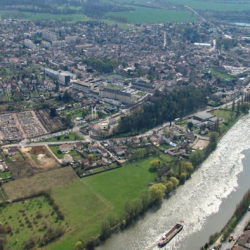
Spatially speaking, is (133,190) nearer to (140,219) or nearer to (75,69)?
(140,219)

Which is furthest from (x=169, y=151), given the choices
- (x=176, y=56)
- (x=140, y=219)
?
(x=176, y=56)

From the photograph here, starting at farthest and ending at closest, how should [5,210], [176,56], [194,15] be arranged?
[194,15] → [176,56] → [5,210]

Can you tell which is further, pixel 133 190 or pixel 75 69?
pixel 75 69

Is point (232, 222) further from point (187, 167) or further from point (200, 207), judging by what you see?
point (187, 167)

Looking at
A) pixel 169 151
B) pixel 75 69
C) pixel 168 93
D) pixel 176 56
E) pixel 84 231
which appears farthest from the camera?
pixel 176 56

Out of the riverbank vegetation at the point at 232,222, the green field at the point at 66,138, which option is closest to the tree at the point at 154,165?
the riverbank vegetation at the point at 232,222

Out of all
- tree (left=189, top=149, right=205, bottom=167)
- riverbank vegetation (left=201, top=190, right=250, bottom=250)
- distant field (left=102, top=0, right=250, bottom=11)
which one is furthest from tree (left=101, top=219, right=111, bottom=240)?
distant field (left=102, top=0, right=250, bottom=11)
